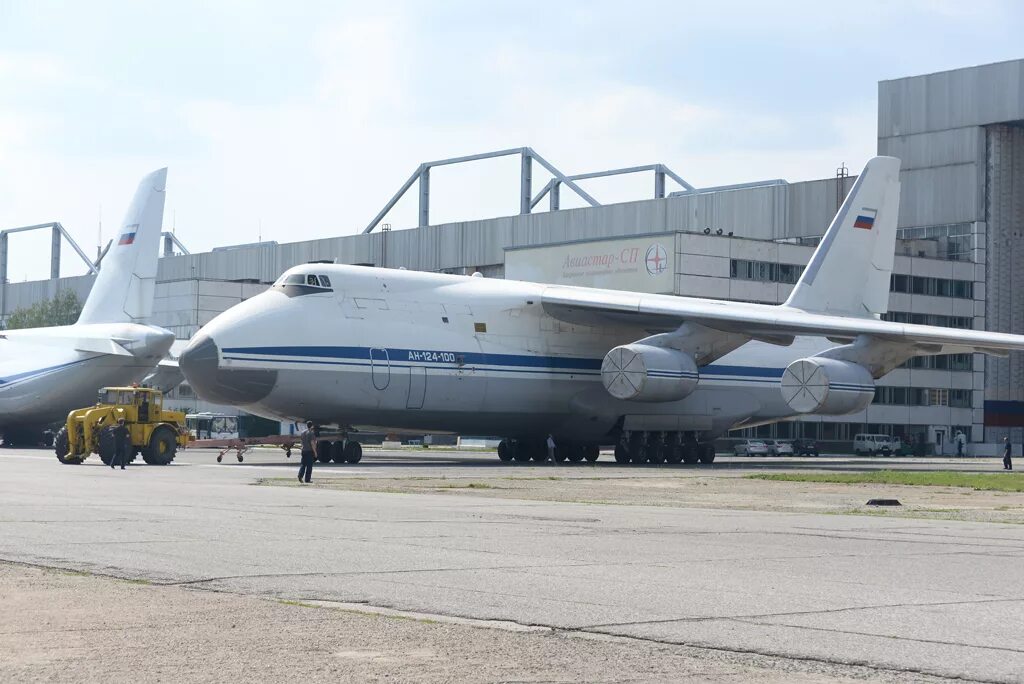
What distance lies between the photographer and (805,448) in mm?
67688

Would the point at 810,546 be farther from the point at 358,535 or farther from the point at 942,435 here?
the point at 942,435

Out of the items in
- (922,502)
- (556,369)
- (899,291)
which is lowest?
(922,502)

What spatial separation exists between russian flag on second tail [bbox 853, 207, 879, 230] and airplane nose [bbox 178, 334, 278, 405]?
2297 centimetres

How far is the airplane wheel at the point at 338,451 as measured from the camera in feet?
131

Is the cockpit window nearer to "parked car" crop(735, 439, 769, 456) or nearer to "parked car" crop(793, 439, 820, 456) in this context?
"parked car" crop(735, 439, 769, 456)

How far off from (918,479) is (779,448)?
34.1 m

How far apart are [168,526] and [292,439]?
2459 centimetres

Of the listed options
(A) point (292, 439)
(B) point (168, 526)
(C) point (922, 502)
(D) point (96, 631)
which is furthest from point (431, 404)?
(D) point (96, 631)

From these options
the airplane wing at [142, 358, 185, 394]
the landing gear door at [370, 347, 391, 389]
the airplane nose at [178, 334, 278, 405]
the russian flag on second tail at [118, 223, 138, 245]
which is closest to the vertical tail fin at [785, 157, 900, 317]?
the landing gear door at [370, 347, 391, 389]

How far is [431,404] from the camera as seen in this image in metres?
39.8

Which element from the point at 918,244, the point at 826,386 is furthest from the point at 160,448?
the point at 918,244

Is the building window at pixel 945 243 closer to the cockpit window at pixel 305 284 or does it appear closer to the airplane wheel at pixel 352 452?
the airplane wheel at pixel 352 452

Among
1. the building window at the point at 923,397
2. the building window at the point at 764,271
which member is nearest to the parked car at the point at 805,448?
the building window at the point at 764,271

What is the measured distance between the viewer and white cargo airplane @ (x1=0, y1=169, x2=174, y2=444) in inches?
2032
